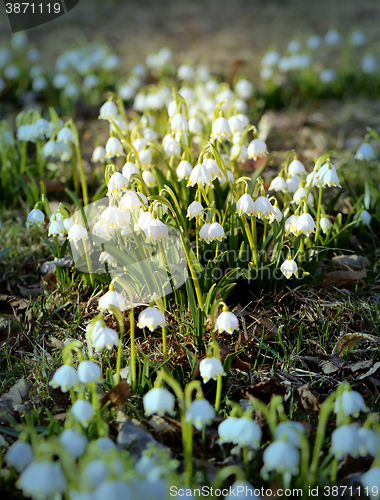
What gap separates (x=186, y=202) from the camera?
2715 mm

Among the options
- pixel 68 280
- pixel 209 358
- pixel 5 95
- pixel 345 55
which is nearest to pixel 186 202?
pixel 68 280

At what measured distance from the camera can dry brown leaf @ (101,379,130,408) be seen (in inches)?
68.7

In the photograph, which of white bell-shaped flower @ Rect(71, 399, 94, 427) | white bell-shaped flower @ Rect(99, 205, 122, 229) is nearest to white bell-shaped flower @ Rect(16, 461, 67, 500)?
white bell-shaped flower @ Rect(71, 399, 94, 427)

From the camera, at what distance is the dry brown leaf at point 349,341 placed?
2.13m

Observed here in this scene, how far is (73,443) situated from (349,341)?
53.7 inches

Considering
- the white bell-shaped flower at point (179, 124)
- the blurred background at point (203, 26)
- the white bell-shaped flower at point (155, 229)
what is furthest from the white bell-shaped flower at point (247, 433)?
the blurred background at point (203, 26)

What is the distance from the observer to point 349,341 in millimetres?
2143

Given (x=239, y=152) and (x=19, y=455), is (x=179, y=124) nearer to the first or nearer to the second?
(x=239, y=152)

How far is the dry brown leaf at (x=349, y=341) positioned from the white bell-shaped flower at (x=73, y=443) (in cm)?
126

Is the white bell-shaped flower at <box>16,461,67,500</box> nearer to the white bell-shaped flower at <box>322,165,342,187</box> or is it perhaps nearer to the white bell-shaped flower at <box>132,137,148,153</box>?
the white bell-shaped flower at <box>322,165,342,187</box>

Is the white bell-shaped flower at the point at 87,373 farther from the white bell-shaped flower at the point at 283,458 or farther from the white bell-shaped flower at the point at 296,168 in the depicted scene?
the white bell-shaped flower at the point at 296,168

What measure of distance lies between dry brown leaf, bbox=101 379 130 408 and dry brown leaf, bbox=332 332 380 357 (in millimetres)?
995

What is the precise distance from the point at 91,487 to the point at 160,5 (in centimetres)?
906

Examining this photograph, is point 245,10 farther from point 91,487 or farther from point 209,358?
point 91,487
